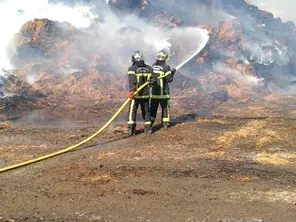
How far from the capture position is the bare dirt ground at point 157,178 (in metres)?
4.22

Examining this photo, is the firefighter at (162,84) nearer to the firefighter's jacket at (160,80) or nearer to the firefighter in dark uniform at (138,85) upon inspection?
the firefighter's jacket at (160,80)

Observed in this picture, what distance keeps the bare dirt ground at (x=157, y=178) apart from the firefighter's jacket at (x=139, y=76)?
1069mm

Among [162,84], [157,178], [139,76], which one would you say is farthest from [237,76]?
[157,178]

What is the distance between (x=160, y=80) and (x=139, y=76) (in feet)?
2.10

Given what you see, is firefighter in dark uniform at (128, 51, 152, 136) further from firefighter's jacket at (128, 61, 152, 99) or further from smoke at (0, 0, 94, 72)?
smoke at (0, 0, 94, 72)

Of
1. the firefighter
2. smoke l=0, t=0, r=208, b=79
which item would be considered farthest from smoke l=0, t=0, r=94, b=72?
the firefighter

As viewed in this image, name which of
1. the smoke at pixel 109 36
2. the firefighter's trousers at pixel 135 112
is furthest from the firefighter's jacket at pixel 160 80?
the smoke at pixel 109 36

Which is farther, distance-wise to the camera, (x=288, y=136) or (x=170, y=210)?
(x=288, y=136)

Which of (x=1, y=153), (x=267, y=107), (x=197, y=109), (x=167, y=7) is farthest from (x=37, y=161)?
(x=167, y=7)

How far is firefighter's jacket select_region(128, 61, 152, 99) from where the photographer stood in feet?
28.2

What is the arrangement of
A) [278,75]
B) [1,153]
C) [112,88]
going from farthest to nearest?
1. [278,75]
2. [112,88]
3. [1,153]

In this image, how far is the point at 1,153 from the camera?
7.07 metres

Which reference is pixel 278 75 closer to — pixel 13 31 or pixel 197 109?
pixel 197 109

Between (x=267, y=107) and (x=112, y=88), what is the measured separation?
28.5 ft
